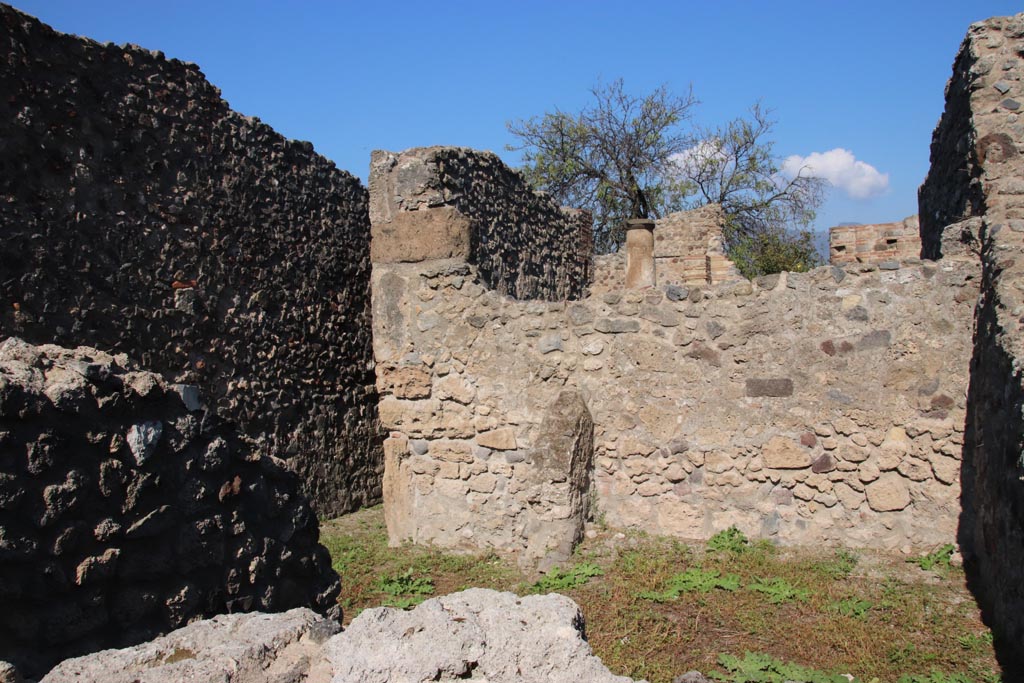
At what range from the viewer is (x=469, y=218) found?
7.07 metres

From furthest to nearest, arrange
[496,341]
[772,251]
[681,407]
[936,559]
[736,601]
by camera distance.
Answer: [772,251] < [496,341] < [681,407] < [936,559] < [736,601]

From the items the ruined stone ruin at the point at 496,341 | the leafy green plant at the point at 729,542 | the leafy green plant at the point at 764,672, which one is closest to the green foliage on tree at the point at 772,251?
the ruined stone ruin at the point at 496,341

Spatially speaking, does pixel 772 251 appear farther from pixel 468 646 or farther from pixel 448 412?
pixel 468 646

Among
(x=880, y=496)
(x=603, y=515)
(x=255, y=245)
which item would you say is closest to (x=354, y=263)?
(x=255, y=245)

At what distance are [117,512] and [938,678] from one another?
145 inches

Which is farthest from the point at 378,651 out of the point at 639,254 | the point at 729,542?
the point at 639,254

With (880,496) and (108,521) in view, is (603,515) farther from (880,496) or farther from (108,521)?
(108,521)

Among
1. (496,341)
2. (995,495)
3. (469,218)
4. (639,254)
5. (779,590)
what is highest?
(639,254)

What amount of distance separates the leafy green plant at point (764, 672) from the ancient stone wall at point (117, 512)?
2.19 meters

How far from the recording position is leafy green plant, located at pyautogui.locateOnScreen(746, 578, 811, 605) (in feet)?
Result: 16.6

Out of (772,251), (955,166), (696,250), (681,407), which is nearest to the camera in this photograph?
(681,407)

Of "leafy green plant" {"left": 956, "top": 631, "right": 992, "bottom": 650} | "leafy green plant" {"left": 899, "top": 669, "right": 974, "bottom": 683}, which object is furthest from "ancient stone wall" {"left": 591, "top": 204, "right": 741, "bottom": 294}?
"leafy green plant" {"left": 899, "top": 669, "right": 974, "bottom": 683}

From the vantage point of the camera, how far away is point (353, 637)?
2.52 meters

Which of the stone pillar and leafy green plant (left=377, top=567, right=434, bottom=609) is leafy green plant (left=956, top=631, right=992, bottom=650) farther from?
Result: the stone pillar
